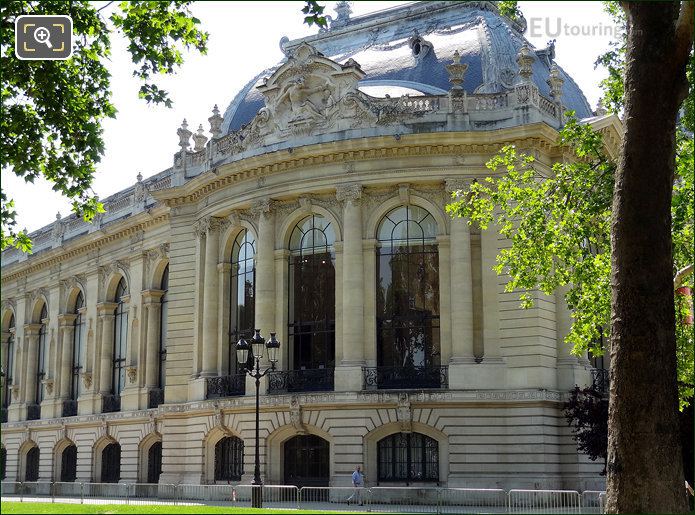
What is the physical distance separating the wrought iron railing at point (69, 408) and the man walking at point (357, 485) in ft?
81.7

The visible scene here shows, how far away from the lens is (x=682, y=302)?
25641 mm

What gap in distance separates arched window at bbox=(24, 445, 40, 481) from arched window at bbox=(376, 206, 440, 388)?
2915 centimetres

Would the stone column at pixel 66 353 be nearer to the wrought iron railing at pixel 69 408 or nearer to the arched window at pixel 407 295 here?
the wrought iron railing at pixel 69 408

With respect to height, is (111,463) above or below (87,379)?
below

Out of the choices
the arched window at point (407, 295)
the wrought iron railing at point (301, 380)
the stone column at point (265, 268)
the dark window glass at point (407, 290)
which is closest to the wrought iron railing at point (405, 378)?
the arched window at point (407, 295)

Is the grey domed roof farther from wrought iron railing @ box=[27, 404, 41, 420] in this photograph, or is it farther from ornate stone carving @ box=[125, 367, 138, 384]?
wrought iron railing @ box=[27, 404, 41, 420]

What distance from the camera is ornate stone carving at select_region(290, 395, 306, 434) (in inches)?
1411

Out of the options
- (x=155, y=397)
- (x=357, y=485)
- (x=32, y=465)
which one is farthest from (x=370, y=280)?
(x=32, y=465)

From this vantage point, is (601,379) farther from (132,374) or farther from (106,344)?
(106,344)

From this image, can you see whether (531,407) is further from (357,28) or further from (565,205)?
(357,28)

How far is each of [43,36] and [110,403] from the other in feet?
110

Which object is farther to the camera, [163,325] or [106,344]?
[106,344]

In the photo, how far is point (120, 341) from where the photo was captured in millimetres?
51625

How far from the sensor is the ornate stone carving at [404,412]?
112 ft
